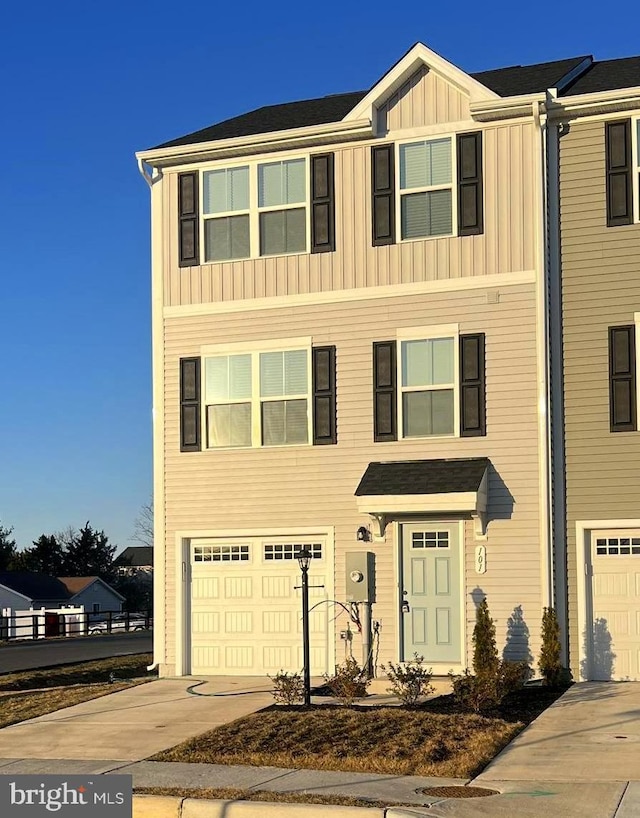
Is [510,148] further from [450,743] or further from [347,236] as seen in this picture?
[450,743]

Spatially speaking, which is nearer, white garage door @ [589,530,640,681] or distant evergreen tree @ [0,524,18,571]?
white garage door @ [589,530,640,681]

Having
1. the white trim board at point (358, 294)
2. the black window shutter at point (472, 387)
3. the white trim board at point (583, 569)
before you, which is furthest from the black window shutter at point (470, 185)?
the white trim board at point (583, 569)

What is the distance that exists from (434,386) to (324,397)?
171cm

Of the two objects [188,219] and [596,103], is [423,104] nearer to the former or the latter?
[596,103]

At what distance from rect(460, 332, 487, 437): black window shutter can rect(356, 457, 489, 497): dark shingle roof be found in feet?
1.51

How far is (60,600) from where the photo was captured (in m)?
67.3

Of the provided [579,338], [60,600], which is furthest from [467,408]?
[60,600]

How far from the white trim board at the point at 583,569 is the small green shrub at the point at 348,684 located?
3.05 metres

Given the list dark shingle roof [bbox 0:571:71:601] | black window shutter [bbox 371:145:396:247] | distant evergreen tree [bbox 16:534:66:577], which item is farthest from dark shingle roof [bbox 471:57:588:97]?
distant evergreen tree [bbox 16:534:66:577]

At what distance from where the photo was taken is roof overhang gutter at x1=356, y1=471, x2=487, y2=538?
1673 centimetres

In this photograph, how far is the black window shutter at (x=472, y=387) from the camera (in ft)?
57.5

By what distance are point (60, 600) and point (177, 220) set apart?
51013 millimetres

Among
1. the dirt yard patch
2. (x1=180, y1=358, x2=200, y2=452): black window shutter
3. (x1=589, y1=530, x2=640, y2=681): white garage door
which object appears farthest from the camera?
(x1=180, y1=358, x2=200, y2=452): black window shutter

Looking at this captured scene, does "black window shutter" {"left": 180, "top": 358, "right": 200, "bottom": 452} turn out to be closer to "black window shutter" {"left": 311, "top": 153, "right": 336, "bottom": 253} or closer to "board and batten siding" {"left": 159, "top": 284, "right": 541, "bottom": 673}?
"board and batten siding" {"left": 159, "top": 284, "right": 541, "bottom": 673}
